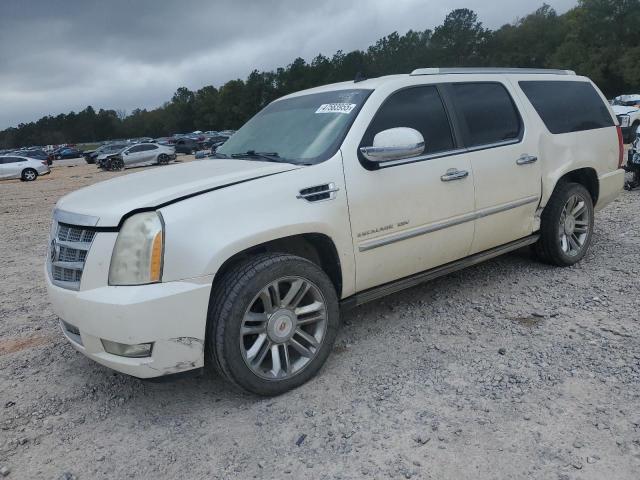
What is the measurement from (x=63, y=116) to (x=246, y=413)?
145288 mm

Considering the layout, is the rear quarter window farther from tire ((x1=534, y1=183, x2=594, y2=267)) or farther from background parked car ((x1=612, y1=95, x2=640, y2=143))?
background parked car ((x1=612, y1=95, x2=640, y2=143))

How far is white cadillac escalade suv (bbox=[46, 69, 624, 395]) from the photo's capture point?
2.71 meters

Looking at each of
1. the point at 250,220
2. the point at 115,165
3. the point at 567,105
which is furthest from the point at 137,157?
the point at 250,220

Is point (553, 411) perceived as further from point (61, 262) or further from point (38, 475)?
point (61, 262)

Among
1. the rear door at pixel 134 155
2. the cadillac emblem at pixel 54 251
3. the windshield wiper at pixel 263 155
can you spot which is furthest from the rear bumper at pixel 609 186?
the rear door at pixel 134 155

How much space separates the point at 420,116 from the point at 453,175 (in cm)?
49

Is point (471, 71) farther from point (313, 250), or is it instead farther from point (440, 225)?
point (313, 250)

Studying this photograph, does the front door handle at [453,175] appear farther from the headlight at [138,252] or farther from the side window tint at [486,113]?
the headlight at [138,252]

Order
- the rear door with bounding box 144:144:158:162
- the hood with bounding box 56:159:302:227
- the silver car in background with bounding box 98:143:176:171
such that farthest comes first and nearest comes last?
the rear door with bounding box 144:144:158:162 → the silver car in background with bounding box 98:143:176:171 → the hood with bounding box 56:159:302:227

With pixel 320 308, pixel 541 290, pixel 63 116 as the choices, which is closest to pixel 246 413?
pixel 320 308

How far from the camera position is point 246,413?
2.94 metres

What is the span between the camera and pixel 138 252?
8.73 feet

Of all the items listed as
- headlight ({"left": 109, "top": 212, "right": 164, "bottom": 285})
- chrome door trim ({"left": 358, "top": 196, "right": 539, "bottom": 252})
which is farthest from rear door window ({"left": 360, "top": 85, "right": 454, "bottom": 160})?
headlight ({"left": 109, "top": 212, "right": 164, "bottom": 285})

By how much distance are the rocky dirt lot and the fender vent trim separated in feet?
3.54
